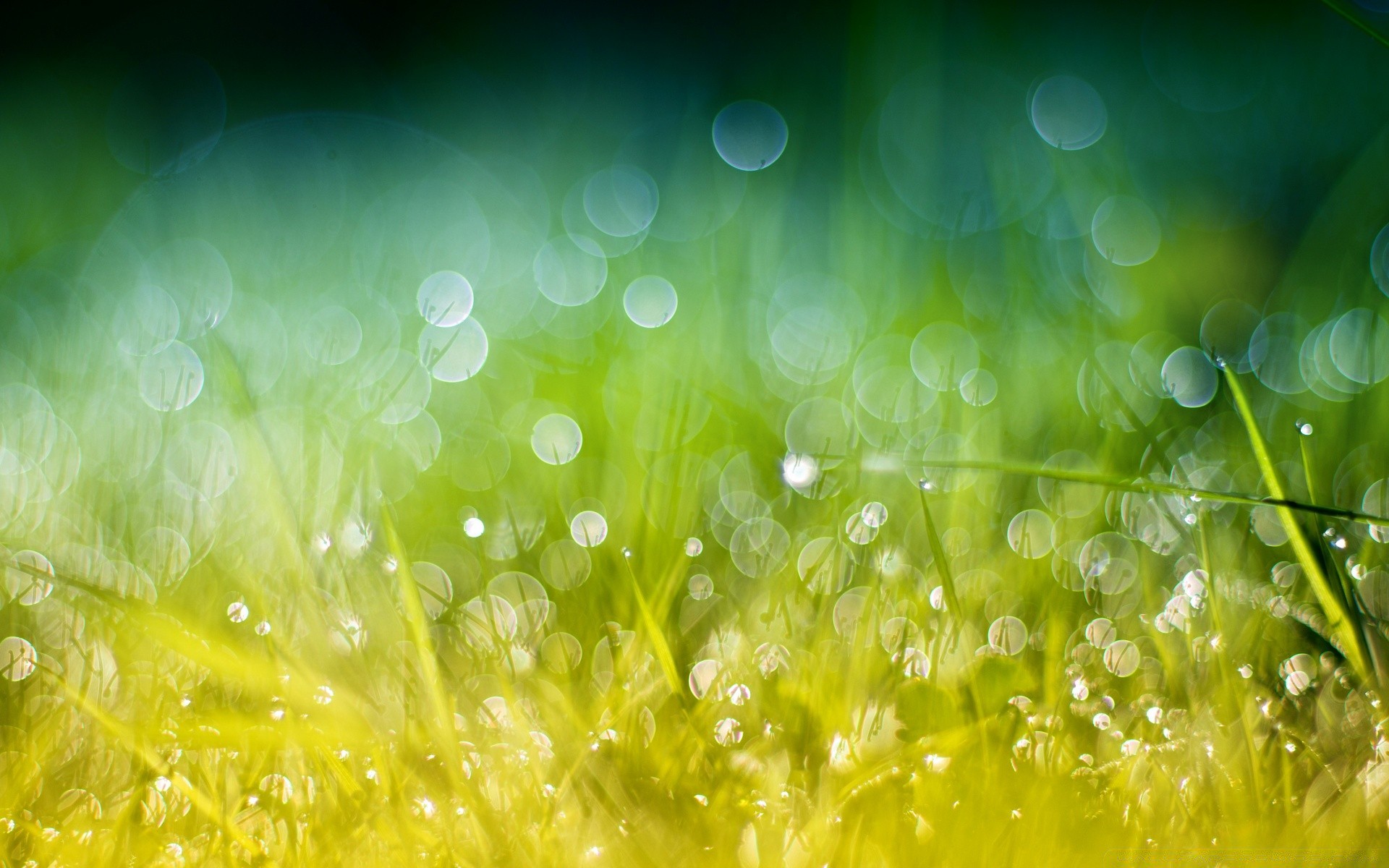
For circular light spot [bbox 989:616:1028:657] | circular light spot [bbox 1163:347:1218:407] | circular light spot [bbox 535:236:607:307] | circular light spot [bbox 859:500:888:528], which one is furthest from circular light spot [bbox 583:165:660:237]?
circular light spot [bbox 989:616:1028:657]

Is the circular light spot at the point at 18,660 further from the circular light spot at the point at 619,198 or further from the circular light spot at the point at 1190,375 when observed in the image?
the circular light spot at the point at 619,198

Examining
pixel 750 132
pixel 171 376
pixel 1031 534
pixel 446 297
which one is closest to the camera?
pixel 1031 534

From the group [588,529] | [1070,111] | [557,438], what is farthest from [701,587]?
[1070,111]

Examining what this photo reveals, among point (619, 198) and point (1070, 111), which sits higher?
point (1070, 111)

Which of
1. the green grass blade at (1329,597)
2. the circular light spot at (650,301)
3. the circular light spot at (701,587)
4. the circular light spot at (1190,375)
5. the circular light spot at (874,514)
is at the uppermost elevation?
the green grass blade at (1329,597)

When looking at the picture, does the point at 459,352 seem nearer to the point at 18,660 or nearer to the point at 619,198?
the point at 619,198

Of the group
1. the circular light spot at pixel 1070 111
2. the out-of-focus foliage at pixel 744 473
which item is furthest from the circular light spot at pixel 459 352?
the circular light spot at pixel 1070 111

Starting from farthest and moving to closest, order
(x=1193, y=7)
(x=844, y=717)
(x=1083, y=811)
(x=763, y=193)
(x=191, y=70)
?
1. (x=191, y=70)
2. (x=1193, y=7)
3. (x=763, y=193)
4. (x=844, y=717)
5. (x=1083, y=811)

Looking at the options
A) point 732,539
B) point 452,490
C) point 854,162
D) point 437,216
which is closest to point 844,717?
point 732,539

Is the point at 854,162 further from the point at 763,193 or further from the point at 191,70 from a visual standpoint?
the point at 191,70
